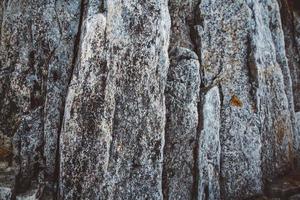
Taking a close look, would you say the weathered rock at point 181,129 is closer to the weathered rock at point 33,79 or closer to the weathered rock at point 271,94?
the weathered rock at point 271,94

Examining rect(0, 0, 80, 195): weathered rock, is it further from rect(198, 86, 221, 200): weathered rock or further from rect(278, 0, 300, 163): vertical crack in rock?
rect(278, 0, 300, 163): vertical crack in rock

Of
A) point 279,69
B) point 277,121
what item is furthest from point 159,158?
point 279,69

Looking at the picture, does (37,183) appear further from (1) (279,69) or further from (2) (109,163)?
(1) (279,69)

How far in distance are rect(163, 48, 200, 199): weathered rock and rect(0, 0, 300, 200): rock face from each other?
0.03m

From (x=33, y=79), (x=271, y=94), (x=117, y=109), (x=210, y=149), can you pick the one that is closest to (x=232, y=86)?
(x=271, y=94)

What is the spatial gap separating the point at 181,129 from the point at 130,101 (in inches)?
80.6

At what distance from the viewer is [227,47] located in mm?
11367

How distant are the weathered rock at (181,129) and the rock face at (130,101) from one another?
0.03 metres

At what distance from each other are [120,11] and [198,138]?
4.88 metres

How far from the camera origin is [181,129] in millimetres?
9977

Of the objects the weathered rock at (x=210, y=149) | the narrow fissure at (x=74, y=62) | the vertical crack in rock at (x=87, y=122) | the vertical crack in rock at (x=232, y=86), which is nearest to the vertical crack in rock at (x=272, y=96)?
the vertical crack in rock at (x=232, y=86)

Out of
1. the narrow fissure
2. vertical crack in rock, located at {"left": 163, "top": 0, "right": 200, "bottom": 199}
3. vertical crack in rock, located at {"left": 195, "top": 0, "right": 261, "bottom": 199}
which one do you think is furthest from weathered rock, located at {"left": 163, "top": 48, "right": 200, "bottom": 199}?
the narrow fissure

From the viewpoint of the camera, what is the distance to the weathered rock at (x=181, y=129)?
9.79 m

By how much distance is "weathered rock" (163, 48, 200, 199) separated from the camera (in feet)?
32.1
